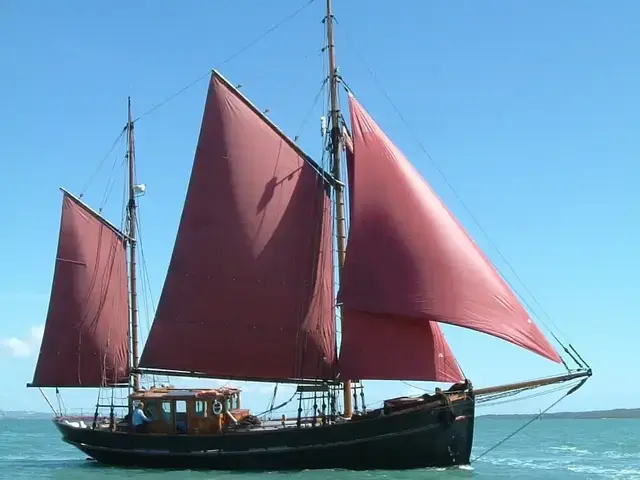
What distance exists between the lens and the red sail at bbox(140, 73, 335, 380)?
35.8m

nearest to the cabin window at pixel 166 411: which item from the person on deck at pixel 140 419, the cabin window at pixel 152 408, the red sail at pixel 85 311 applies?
the cabin window at pixel 152 408

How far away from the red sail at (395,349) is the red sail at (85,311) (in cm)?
1727

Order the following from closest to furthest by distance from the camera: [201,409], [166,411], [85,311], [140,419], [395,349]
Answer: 1. [395,349]
2. [201,409]
3. [166,411]
4. [140,419]
5. [85,311]

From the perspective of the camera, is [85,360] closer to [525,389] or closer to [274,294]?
[274,294]

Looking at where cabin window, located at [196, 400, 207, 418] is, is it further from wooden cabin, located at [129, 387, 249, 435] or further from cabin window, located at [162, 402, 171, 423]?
cabin window, located at [162, 402, 171, 423]

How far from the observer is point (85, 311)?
45.6m

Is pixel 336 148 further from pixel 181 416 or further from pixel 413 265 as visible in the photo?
pixel 181 416

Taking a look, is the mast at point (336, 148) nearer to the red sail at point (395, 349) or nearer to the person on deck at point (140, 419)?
the red sail at point (395, 349)

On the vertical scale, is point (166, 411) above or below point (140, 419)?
above

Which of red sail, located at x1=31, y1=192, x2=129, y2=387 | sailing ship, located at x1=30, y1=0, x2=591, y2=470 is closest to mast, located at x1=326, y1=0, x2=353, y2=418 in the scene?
sailing ship, located at x1=30, y1=0, x2=591, y2=470

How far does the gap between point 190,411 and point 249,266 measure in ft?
20.9

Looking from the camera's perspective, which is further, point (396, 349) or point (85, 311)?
point (85, 311)

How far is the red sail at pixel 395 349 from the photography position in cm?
3275

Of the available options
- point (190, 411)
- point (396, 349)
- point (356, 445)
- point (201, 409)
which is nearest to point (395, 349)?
point (396, 349)
